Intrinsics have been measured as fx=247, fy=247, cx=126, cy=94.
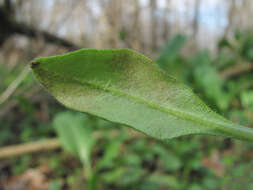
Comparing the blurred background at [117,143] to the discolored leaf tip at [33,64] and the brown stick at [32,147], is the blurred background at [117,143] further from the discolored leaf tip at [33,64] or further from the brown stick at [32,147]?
the discolored leaf tip at [33,64]

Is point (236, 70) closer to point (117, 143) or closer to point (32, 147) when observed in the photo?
point (117, 143)

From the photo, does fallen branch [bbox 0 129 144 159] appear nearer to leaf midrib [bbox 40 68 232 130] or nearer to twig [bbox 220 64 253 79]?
twig [bbox 220 64 253 79]

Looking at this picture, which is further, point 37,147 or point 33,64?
point 37,147

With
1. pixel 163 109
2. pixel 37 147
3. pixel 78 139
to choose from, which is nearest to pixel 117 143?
pixel 78 139

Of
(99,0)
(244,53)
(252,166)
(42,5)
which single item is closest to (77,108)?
(252,166)

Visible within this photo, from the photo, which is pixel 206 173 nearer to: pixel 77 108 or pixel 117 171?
pixel 117 171

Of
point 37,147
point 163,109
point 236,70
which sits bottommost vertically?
point 37,147

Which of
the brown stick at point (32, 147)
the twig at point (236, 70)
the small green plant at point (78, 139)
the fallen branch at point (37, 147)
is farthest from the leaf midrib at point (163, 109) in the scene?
the twig at point (236, 70)

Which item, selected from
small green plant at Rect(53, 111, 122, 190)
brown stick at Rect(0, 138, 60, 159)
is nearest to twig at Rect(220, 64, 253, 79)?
small green plant at Rect(53, 111, 122, 190)
